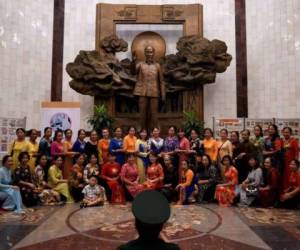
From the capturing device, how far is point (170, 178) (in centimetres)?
713

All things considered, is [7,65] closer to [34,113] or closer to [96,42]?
[34,113]

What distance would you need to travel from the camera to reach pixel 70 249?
391 centimetres

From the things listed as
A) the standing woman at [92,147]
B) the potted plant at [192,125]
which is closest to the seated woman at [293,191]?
the potted plant at [192,125]

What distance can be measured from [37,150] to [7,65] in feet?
14.6

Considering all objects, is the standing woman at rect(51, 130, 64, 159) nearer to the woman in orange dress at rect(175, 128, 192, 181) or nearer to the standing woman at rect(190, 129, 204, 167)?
the woman in orange dress at rect(175, 128, 192, 181)

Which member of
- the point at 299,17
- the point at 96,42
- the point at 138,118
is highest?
the point at 299,17

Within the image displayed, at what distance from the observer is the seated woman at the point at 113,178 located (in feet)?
22.7

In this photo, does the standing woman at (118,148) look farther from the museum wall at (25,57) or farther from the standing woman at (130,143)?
the museum wall at (25,57)

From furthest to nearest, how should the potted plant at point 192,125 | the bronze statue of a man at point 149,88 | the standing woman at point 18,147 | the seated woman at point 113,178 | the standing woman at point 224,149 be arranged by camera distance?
1. the bronze statue of a man at point 149,88
2. the potted plant at point 192,125
3. the standing woman at point 224,149
4. the standing woman at point 18,147
5. the seated woman at point 113,178

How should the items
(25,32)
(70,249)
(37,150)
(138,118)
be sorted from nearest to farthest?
1. (70,249)
2. (37,150)
3. (138,118)
4. (25,32)

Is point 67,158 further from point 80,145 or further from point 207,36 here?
point 207,36

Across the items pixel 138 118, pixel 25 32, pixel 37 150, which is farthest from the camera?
pixel 25 32

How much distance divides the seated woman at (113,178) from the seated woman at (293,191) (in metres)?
2.92

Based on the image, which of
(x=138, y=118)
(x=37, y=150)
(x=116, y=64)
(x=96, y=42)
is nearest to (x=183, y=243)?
(x=37, y=150)
